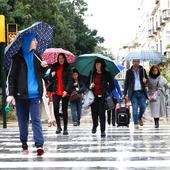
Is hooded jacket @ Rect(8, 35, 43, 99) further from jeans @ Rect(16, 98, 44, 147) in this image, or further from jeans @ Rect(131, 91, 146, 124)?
jeans @ Rect(131, 91, 146, 124)

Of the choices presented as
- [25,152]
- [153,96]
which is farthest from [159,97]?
[25,152]

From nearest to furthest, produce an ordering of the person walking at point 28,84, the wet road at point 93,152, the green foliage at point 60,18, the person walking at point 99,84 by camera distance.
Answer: the wet road at point 93,152, the person walking at point 28,84, the person walking at point 99,84, the green foliage at point 60,18

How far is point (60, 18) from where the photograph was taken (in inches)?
1672

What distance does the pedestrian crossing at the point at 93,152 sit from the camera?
807 centimetres

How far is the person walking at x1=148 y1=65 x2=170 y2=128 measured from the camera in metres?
14.7

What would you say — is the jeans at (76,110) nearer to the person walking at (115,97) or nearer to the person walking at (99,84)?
the person walking at (115,97)

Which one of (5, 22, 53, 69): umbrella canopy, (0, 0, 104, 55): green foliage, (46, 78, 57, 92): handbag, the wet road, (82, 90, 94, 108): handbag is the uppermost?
(0, 0, 104, 55): green foliage

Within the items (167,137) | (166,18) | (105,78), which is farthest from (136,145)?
(166,18)

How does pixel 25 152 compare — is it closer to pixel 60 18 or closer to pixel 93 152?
pixel 93 152

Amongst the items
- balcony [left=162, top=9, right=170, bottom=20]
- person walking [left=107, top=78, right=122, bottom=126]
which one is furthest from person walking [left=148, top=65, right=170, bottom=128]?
balcony [left=162, top=9, right=170, bottom=20]

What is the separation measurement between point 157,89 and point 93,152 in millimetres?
5760

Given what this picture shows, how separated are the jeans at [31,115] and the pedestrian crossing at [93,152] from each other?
1.02 ft

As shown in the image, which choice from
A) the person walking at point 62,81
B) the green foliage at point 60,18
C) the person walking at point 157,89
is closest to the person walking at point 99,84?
the person walking at point 62,81

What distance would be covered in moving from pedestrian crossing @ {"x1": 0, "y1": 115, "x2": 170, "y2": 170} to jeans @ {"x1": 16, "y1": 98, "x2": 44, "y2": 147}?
0.31m
